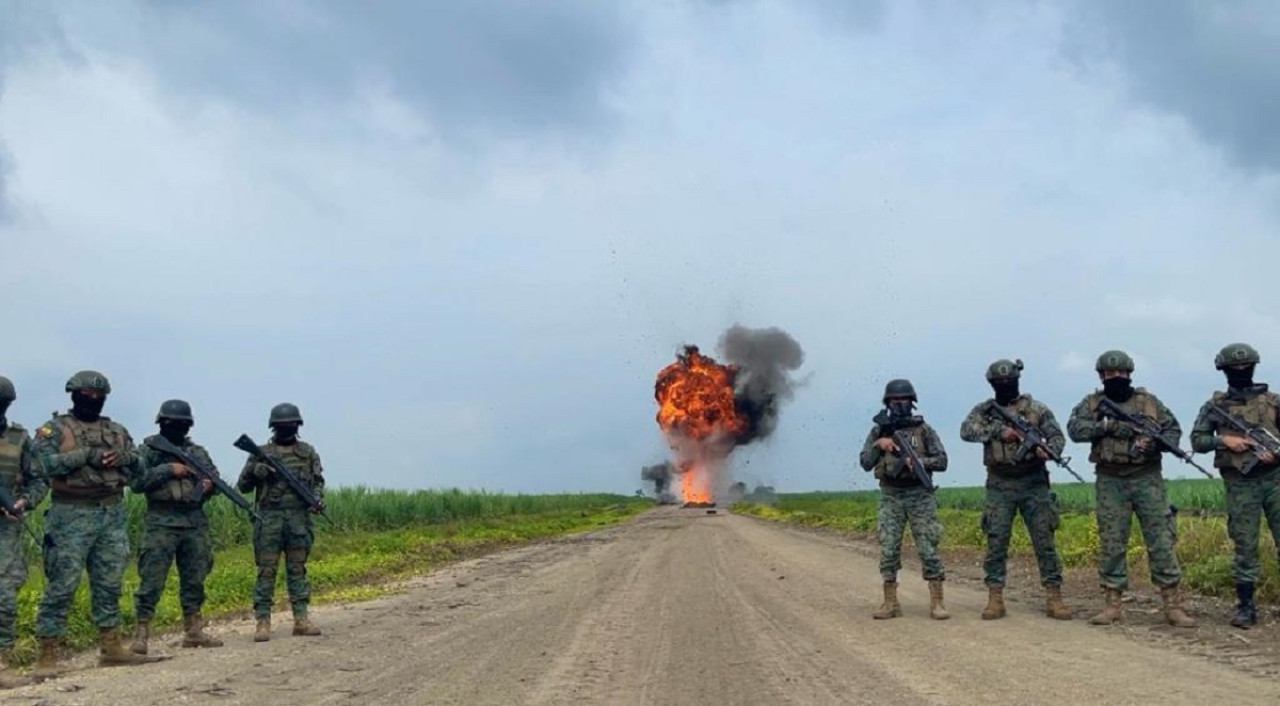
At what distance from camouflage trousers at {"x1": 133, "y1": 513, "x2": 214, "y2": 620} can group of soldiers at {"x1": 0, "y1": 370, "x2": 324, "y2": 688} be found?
0.04ft

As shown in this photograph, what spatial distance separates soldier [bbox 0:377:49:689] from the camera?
347 inches

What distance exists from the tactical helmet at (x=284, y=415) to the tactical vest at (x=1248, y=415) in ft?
33.2

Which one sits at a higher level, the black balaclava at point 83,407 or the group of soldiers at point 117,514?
the black balaclava at point 83,407

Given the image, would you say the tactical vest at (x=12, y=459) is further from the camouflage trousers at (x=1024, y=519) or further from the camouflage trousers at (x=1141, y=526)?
the camouflage trousers at (x=1141, y=526)

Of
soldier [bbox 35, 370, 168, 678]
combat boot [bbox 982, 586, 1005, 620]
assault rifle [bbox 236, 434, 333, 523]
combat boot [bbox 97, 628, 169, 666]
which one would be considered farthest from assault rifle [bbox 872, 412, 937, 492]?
combat boot [bbox 97, 628, 169, 666]

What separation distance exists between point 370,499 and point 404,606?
22318 millimetres

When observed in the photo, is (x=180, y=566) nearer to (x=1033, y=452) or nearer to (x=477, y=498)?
(x=1033, y=452)

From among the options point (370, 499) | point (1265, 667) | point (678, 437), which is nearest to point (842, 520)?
point (370, 499)

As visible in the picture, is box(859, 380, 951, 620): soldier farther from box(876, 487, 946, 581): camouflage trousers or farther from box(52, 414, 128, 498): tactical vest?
box(52, 414, 128, 498): tactical vest

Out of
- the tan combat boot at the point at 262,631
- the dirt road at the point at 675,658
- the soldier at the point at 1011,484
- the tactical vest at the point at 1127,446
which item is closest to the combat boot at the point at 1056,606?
the soldier at the point at 1011,484

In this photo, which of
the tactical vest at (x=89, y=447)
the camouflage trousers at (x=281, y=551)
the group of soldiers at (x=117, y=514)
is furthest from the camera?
the camouflage trousers at (x=281, y=551)

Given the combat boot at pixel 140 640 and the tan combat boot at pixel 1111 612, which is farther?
the tan combat boot at pixel 1111 612

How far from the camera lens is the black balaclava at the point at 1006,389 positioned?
11.6 meters

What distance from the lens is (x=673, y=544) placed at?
89.2 ft
